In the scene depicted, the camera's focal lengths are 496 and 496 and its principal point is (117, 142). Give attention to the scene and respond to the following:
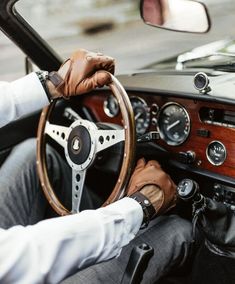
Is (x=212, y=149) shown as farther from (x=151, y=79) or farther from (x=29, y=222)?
(x=29, y=222)

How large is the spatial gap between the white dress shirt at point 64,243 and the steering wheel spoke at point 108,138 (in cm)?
28

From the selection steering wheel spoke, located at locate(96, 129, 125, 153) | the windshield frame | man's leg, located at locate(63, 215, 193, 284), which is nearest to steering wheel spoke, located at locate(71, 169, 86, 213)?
steering wheel spoke, located at locate(96, 129, 125, 153)

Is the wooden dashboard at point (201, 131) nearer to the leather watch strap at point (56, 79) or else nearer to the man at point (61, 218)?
the man at point (61, 218)

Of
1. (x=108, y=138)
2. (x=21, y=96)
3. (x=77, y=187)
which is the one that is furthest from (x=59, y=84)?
(x=77, y=187)

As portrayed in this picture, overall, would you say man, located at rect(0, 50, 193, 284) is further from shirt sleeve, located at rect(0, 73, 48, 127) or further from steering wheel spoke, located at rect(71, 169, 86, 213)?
steering wheel spoke, located at rect(71, 169, 86, 213)

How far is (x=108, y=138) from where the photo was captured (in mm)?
1657

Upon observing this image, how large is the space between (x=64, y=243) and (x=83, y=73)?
0.64 meters

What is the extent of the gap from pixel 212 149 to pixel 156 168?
25 centimetres

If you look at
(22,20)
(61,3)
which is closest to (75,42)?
(61,3)

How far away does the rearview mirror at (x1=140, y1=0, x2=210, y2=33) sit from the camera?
204 cm

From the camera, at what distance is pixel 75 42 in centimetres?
480

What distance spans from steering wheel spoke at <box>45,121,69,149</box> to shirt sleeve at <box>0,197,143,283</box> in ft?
1.73

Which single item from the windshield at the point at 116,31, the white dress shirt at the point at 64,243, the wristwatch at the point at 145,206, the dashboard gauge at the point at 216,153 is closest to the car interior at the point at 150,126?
the dashboard gauge at the point at 216,153

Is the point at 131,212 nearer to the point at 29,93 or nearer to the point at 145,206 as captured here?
the point at 145,206
